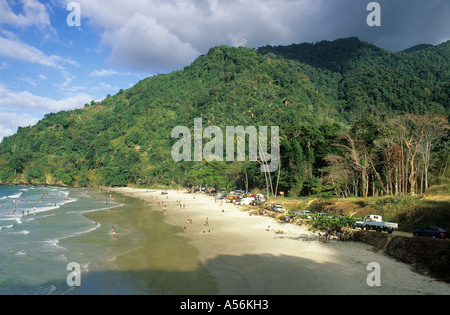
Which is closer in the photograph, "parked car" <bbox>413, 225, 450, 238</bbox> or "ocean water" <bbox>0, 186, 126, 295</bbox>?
"ocean water" <bbox>0, 186, 126, 295</bbox>

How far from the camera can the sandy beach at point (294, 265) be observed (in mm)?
15320

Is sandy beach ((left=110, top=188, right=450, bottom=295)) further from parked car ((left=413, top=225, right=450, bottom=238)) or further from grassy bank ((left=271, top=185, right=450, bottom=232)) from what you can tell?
grassy bank ((left=271, top=185, right=450, bottom=232))

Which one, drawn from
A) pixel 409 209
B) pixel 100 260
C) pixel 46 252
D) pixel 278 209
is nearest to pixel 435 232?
pixel 409 209

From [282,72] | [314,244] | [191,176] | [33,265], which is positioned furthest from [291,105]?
[33,265]

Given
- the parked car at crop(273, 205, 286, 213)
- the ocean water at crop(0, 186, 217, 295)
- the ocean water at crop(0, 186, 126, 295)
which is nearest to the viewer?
the ocean water at crop(0, 186, 217, 295)

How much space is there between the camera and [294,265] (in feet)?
64.1

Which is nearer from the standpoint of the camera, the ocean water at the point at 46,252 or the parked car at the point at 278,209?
the ocean water at the point at 46,252

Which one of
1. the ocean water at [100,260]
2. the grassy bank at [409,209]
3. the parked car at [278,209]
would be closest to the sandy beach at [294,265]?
the ocean water at [100,260]

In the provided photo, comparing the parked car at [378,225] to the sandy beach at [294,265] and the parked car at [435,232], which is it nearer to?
the parked car at [435,232]

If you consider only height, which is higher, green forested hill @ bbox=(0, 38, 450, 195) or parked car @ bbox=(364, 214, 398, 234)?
green forested hill @ bbox=(0, 38, 450, 195)

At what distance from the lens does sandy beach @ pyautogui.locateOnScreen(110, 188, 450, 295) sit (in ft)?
50.3

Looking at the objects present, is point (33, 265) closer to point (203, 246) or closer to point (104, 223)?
point (203, 246)

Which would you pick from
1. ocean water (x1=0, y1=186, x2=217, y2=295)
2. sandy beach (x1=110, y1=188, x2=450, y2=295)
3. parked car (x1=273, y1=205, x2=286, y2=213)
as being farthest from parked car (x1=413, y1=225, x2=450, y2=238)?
parked car (x1=273, y1=205, x2=286, y2=213)

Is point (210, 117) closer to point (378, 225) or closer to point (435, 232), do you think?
point (378, 225)
